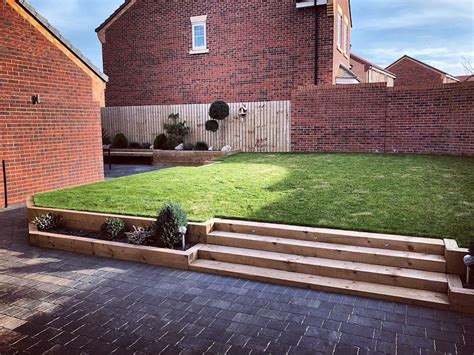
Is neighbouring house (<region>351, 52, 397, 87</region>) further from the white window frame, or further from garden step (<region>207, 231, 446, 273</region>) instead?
garden step (<region>207, 231, 446, 273</region>)

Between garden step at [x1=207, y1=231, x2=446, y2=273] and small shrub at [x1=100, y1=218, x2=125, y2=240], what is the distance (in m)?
1.43

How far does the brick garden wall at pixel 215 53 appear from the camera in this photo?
15391mm

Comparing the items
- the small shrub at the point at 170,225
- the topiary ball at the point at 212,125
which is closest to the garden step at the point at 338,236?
the small shrub at the point at 170,225

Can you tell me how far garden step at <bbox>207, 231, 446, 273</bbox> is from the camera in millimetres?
4344

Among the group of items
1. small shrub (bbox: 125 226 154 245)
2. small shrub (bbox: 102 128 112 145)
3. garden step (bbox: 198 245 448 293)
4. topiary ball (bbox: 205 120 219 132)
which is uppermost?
topiary ball (bbox: 205 120 219 132)

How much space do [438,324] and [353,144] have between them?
1019 centimetres

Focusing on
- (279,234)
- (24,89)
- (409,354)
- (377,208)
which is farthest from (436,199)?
(24,89)

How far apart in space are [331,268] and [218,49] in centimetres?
1427

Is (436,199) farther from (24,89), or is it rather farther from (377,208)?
(24,89)

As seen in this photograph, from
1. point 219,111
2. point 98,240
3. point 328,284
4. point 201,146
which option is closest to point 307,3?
point 219,111

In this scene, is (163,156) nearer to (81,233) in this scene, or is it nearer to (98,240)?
(81,233)

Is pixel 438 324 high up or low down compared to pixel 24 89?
down

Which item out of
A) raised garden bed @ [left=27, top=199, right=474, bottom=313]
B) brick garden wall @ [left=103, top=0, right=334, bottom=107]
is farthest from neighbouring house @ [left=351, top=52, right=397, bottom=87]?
raised garden bed @ [left=27, top=199, right=474, bottom=313]

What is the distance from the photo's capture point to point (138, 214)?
6121mm
